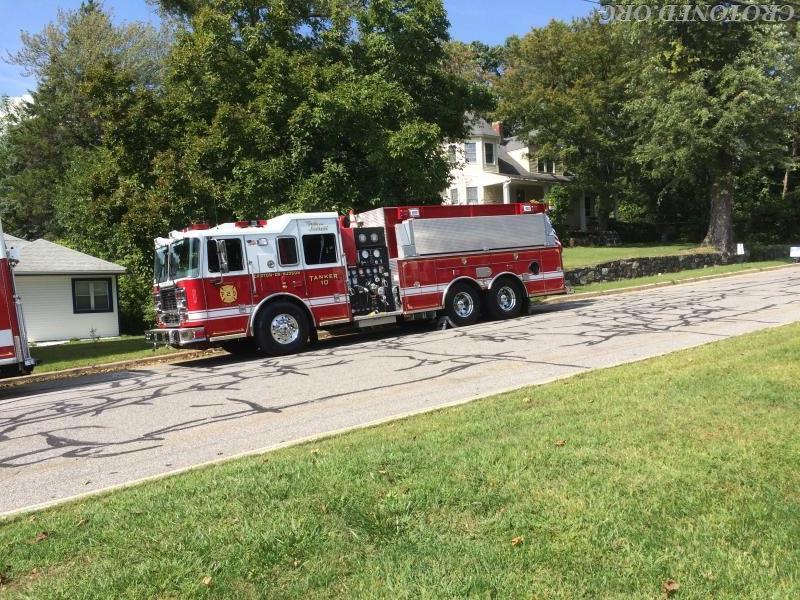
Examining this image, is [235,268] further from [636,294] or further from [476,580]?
[636,294]

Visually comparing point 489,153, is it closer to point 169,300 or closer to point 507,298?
point 507,298

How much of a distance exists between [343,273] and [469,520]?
36.8 ft

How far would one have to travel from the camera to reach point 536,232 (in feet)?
58.8

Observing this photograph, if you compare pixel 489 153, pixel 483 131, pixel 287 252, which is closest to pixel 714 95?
pixel 483 131

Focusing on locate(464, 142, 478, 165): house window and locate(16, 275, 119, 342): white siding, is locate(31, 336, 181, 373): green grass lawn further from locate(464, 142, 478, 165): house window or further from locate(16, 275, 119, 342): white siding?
locate(464, 142, 478, 165): house window

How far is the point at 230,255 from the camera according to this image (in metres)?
13.6

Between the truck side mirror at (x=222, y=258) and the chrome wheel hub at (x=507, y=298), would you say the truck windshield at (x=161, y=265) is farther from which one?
the chrome wheel hub at (x=507, y=298)

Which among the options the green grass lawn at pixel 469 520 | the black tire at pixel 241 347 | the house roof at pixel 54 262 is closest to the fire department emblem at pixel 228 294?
the black tire at pixel 241 347

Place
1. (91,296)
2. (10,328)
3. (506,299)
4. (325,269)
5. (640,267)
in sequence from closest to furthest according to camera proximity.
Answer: (10,328) → (325,269) → (506,299) → (91,296) → (640,267)

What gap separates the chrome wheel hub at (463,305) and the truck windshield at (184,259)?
615 centimetres

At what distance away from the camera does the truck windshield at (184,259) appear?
1341 centimetres

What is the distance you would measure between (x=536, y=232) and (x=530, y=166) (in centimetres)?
3573

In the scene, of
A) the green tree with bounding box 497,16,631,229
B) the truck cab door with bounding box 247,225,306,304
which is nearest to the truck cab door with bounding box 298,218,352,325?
the truck cab door with bounding box 247,225,306,304

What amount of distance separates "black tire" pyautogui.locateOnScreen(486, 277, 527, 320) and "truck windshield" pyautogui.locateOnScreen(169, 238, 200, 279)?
7.20 m
